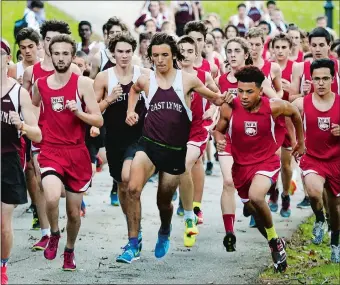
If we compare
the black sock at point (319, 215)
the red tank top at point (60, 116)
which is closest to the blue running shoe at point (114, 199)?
the black sock at point (319, 215)

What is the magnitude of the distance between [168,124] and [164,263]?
5.23 ft

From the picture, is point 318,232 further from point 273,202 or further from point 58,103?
point 58,103

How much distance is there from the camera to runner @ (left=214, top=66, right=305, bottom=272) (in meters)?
11.3

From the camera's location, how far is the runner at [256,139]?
11266mm

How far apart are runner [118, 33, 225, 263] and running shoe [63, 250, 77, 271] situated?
1.75ft

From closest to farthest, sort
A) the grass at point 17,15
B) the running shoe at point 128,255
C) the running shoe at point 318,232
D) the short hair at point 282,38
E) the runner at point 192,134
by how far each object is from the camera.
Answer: the running shoe at point 128,255, the runner at point 192,134, the running shoe at point 318,232, the short hair at point 282,38, the grass at point 17,15

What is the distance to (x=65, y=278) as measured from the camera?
1066 centimetres

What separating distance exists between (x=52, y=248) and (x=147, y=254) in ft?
4.26

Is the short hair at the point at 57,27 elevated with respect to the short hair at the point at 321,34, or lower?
elevated

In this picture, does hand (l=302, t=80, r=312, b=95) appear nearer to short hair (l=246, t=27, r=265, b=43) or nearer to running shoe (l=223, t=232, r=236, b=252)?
short hair (l=246, t=27, r=265, b=43)

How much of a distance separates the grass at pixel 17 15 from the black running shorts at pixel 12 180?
57.4ft

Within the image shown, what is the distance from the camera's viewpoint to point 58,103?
428 inches

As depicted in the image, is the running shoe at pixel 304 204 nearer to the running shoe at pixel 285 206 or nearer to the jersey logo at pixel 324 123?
the running shoe at pixel 285 206

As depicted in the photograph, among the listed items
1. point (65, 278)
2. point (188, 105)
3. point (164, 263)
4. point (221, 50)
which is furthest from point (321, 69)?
point (221, 50)
